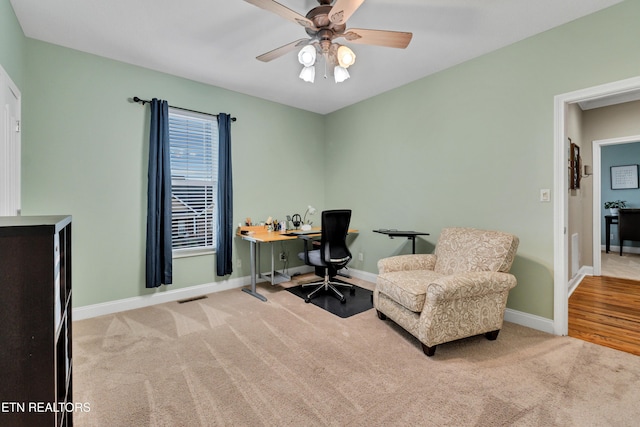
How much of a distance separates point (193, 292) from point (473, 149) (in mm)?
3657

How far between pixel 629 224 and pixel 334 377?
714 cm

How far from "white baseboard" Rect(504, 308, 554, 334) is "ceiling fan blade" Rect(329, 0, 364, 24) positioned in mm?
2961

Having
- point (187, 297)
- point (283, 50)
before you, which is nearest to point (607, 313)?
point (283, 50)

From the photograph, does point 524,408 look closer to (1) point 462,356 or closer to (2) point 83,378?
(1) point 462,356

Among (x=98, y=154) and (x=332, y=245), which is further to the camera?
(x=332, y=245)

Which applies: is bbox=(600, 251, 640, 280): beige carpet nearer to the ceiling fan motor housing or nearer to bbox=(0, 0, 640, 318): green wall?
bbox=(0, 0, 640, 318): green wall

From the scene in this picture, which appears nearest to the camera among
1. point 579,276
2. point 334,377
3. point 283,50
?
point 334,377

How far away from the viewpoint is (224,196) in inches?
147

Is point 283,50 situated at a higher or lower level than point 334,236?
higher

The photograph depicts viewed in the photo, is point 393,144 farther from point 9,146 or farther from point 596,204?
point 9,146

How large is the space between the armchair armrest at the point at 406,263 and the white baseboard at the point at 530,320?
2.77 ft

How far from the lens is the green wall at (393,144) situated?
2.57 meters

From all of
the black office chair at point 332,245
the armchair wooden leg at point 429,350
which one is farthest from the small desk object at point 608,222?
the armchair wooden leg at point 429,350

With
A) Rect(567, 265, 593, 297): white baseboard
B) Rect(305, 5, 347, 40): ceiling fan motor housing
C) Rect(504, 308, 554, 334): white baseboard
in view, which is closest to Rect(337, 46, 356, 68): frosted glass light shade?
Rect(305, 5, 347, 40): ceiling fan motor housing
